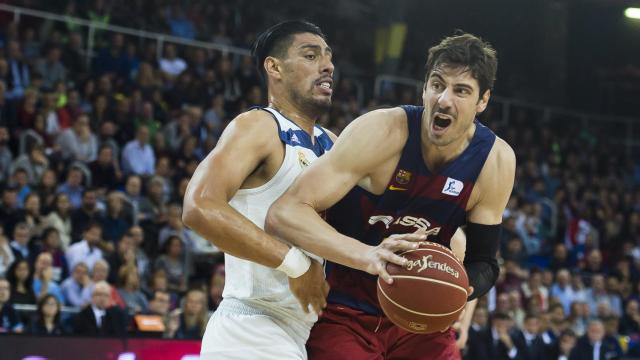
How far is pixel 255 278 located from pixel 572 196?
14172mm

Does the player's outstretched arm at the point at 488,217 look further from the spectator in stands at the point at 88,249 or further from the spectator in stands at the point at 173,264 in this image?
the spectator in stands at the point at 173,264

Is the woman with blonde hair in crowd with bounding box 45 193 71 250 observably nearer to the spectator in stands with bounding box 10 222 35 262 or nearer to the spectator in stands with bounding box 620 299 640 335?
the spectator in stands with bounding box 10 222 35 262

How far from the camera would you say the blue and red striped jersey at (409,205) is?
161 inches

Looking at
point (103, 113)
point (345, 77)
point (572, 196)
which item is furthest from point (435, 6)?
point (103, 113)

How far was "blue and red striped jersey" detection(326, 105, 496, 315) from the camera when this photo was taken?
408 cm

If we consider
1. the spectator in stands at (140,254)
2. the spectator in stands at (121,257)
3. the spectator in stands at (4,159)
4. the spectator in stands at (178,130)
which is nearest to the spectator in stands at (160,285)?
the spectator in stands at (140,254)

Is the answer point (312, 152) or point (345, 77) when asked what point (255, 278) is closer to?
point (312, 152)

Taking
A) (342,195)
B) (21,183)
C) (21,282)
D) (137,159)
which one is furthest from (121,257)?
(342,195)

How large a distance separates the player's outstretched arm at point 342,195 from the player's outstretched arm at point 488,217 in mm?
421

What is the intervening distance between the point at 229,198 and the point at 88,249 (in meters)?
6.33

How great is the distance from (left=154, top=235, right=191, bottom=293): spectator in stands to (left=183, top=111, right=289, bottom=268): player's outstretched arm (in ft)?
22.5

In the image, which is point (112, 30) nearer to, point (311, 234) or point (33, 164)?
point (33, 164)

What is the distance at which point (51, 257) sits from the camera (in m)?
9.57

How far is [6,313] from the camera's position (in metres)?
8.65
